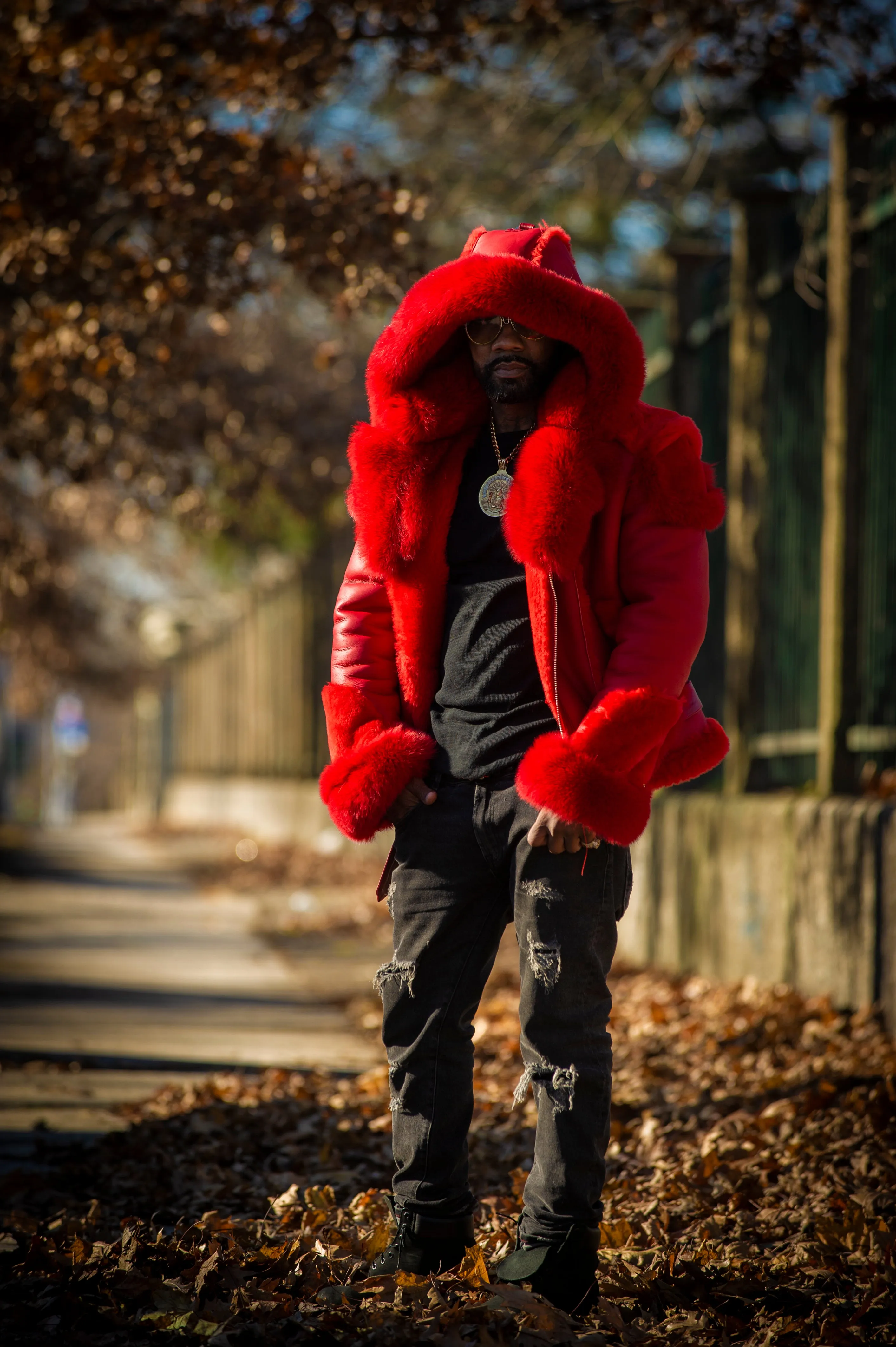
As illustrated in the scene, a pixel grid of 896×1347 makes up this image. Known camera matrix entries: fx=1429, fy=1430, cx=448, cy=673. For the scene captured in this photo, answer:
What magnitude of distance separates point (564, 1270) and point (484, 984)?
629mm

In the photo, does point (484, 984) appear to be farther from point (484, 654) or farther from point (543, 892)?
point (484, 654)

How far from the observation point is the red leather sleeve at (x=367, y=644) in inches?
132

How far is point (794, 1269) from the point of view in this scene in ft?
11.0

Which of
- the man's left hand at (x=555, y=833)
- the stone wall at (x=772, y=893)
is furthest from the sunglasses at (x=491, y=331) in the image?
the stone wall at (x=772, y=893)

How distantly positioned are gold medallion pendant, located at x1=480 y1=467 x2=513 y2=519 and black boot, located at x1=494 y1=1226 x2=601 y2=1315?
1.55m

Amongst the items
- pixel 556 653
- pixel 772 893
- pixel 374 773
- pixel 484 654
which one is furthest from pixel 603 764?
pixel 772 893

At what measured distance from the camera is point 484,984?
3283 mm

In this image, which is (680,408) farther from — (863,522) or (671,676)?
(671,676)

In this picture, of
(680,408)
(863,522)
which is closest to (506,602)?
(863,522)

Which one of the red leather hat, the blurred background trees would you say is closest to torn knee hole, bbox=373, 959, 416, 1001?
the red leather hat

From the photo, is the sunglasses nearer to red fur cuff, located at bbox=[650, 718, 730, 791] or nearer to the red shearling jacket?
the red shearling jacket

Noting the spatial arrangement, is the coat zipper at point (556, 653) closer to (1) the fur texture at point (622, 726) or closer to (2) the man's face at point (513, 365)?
(1) the fur texture at point (622, 726)

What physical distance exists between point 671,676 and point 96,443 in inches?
299

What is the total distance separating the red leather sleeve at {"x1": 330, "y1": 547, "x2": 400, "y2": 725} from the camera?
11.0ft
